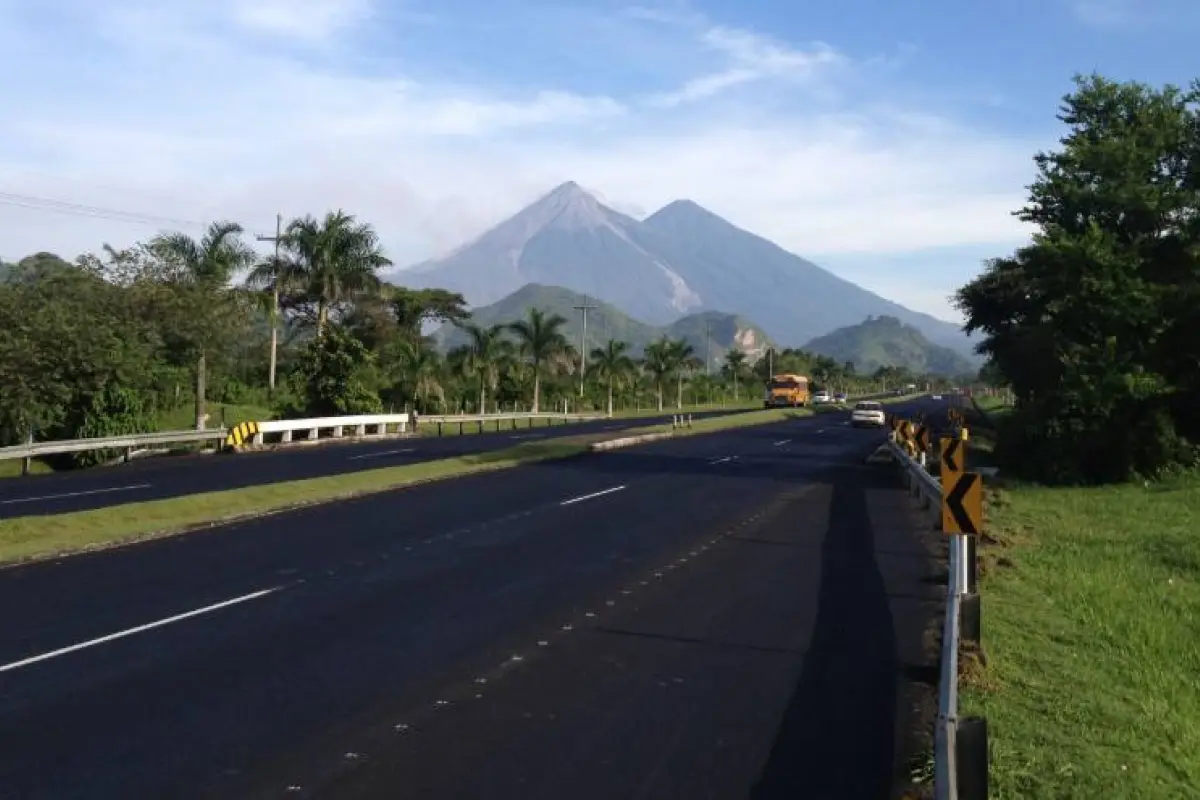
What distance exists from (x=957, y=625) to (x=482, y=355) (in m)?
55.2

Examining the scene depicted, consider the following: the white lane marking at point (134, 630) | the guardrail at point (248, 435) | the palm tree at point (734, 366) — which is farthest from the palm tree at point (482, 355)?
the palm tree at point (734, 366)

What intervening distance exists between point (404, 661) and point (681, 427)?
44120mm

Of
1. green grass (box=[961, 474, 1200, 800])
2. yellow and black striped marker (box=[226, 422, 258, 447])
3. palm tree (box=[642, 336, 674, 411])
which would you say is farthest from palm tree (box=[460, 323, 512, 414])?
green grass (box=[961, 474, 1200, 800])

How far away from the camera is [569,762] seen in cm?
672

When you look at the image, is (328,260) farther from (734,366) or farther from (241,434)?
(734,366)

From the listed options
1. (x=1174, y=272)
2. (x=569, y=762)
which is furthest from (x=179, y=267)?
(x=569, y=762)

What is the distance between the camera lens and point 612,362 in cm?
8200

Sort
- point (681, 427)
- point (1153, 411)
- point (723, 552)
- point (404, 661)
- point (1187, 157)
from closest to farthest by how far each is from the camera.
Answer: point (404, 661), point (723, 552), point (1153, 411), point (1187, 157), point (681, 427)

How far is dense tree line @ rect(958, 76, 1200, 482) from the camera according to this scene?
2684cm

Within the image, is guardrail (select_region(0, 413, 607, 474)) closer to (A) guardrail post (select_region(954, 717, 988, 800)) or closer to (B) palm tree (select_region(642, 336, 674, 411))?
(A) guardrail post (select_region(954, 717, 988, 800))

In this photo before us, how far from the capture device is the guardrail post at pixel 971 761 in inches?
206

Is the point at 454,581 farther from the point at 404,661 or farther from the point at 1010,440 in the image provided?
the point at 1010,440

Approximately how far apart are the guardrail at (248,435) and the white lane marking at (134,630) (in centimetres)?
1891

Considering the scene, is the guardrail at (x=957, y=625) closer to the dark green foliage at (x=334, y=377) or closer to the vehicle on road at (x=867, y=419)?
the dark green foliage at (x=334, y=377)
